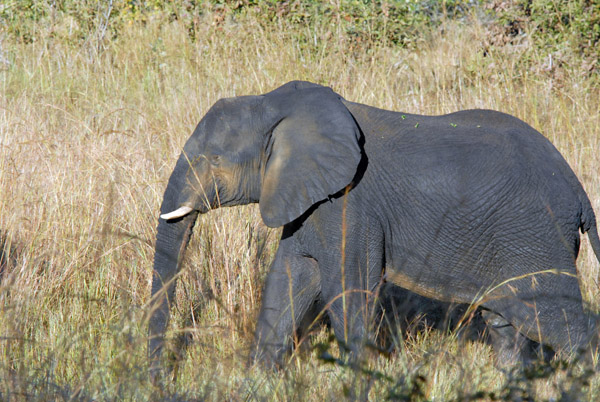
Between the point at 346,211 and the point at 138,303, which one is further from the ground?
the point at 346,211

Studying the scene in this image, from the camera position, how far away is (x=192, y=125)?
6859mm

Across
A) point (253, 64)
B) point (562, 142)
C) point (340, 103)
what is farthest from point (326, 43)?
point (340, 103)

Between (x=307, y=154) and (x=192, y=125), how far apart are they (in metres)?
3.06

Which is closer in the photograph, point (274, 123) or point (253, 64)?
point (274, 123)

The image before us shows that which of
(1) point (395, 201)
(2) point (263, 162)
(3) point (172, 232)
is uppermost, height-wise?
(2) point (263, 162)

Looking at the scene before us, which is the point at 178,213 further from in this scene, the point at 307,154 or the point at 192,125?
the point at 192,125

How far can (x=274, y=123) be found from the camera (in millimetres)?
4055

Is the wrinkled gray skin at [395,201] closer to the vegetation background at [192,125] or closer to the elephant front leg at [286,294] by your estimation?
the elephant front leg at [286,294]

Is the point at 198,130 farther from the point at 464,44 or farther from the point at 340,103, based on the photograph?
the point at 464,44

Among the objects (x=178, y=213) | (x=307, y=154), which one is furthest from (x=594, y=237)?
(x=178, y=213)

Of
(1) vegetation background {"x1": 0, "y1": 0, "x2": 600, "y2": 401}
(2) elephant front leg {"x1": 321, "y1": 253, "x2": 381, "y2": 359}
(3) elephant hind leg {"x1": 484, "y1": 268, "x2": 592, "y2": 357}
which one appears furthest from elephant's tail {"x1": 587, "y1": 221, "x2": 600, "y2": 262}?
(2) elephant front leg {"x1": 321, "y1": 253, "x2": 381, "y2": 359}

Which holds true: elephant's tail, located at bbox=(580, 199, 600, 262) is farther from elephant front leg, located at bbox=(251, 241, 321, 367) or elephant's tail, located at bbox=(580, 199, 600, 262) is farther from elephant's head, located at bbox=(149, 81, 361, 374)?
elephant front leg, located at bbox=(251, 241, 321, 367)

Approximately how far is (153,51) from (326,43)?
2.00 metres

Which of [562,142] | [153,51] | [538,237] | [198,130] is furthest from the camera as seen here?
[153,51]
